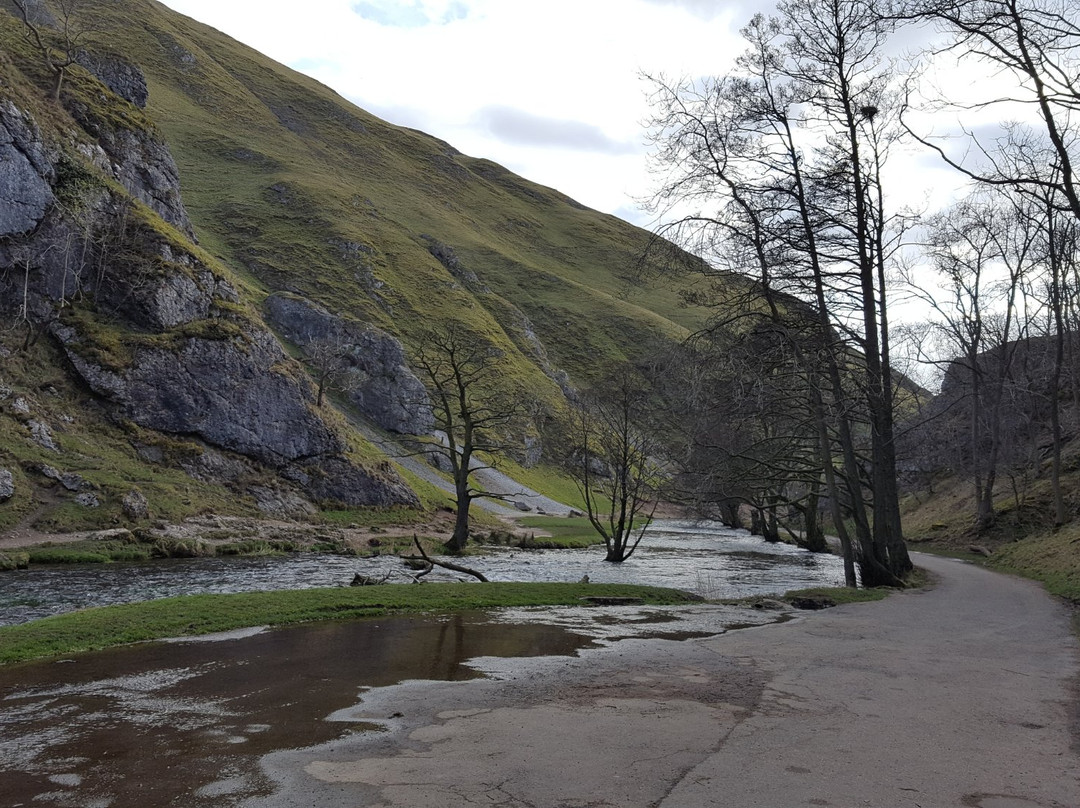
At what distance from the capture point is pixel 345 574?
25453 mm

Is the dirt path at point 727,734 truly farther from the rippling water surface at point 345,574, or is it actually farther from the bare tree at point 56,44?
the bare tree at point 56,44

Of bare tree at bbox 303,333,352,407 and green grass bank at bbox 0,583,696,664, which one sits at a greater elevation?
bare tree at bbox 303,333,352,407

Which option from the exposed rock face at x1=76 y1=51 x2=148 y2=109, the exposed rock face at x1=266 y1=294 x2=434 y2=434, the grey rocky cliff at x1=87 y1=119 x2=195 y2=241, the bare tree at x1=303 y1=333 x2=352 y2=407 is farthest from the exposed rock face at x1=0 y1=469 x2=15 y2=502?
the exposed rock face at x1=76 y1=51 x2=148 y2=109

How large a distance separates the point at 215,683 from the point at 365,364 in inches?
2939

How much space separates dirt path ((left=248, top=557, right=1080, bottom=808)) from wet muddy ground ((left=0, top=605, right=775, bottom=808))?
0.53 m

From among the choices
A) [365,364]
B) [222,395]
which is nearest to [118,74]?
[365,364]

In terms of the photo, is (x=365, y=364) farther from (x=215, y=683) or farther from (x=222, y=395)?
(x=215, y=683)

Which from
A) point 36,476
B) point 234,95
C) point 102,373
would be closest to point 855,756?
point 36,476

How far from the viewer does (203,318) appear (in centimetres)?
5003

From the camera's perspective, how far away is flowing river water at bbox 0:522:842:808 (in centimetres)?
585

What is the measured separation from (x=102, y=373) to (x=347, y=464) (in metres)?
16.7

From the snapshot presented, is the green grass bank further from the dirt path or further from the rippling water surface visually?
the dirt path

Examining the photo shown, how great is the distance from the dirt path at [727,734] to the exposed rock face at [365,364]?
70.3 m

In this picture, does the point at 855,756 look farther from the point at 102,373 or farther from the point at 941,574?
the point at 102,373
